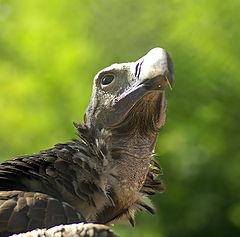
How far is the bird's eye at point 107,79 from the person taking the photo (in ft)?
12.3

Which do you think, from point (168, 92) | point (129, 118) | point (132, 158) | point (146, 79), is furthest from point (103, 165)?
point (168, 92)

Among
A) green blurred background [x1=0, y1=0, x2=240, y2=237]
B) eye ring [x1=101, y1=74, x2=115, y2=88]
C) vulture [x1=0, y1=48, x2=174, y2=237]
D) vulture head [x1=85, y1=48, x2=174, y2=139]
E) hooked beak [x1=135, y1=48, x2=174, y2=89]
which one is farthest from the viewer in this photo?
green blurred background [x1=0, y1=0, x2=240, y2=237]

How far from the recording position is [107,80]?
12.3 ft

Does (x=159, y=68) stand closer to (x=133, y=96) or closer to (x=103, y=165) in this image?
(x=133, y=96)

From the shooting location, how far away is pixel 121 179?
353 centimetres

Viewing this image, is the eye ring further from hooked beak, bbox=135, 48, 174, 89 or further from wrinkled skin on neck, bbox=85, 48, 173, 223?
hooked beak, bbox=135, 48, 174, 89

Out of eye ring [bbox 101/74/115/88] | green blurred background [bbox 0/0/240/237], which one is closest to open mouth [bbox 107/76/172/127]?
eye ring [bbox 101/74/115/88]

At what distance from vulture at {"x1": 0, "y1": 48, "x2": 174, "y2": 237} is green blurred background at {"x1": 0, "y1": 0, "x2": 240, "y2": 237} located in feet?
16.1

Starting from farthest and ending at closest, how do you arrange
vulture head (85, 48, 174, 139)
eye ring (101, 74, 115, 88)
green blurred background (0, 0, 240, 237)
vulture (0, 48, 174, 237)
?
green blurred background (0, 0, 240, 237) → eye ring (101, 74, 115, 88) → vulture head (85, 48, 174, 139) → vulture (0, 48, 174, 237)

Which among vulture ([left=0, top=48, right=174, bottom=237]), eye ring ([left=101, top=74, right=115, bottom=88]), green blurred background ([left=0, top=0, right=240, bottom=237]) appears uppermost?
green blurred background ([left=0, top=0, right=240, bottom=237])

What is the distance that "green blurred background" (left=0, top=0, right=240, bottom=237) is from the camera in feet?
29.7

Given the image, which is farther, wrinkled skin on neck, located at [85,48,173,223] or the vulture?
wrinkled skin on neck, located at [85,48,173,223]

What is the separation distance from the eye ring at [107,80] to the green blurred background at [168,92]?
4.98 m

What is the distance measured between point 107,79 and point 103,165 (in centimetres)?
59
